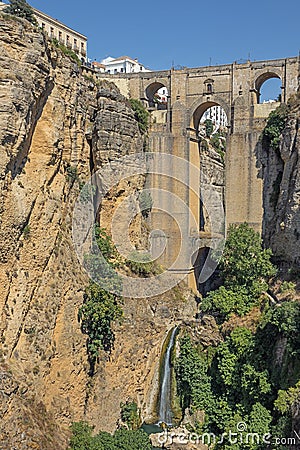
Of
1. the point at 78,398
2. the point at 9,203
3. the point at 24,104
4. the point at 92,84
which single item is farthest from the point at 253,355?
the point at 92,84

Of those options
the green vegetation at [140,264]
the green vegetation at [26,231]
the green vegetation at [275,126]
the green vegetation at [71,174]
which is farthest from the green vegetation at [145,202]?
the green vegetation at [26,231]

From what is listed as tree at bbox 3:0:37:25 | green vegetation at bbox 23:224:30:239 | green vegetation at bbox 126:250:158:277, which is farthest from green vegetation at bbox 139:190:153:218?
tree at bbox 3:0:37:25

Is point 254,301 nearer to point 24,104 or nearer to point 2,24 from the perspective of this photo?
point 24,104

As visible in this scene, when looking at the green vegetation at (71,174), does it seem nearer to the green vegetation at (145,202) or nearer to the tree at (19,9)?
the green vegetation at (145,202)

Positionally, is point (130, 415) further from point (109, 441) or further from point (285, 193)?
point (285, 193)

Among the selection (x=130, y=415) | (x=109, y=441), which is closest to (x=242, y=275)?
(x=130, y=415)

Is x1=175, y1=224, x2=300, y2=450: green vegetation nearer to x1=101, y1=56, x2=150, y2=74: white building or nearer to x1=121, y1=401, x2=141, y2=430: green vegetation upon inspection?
x1=121, y1=401, x2=141, y2=430: green vegetation
